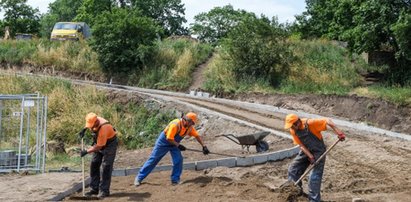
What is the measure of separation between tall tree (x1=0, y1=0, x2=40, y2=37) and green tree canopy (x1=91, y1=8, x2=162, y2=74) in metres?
32.7

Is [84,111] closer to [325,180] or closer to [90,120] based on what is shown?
[90,120]

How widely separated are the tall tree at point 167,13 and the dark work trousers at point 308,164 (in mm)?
58875

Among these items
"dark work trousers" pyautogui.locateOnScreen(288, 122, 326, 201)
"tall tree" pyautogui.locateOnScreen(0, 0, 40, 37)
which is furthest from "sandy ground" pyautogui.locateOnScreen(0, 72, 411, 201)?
"tall tree" pyautogui.locateOnScreen(0, 0, 40, 37)

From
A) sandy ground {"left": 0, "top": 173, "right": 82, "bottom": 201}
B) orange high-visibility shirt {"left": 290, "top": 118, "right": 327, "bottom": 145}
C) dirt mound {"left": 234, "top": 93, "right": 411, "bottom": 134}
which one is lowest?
sandy ground {"left": 0, "top": 173, "right": 82, "bottom": 201}

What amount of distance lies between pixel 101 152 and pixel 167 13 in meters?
61.1

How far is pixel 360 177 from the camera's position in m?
12.4

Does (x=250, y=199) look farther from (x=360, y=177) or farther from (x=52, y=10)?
(x=52, y=10)

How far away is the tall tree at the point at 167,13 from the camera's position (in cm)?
6900

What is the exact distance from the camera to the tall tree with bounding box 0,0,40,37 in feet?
203

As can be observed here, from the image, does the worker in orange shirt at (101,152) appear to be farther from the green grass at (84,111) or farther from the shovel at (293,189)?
the green grass at (84,111)

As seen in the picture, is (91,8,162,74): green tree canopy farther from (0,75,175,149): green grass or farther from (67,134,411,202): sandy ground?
(67,134,411,202): sandy ground

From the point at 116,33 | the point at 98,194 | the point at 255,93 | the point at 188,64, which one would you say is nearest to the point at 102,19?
the point at 116,33

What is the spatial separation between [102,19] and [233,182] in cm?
2228

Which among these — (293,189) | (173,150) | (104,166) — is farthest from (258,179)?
(104,166)
